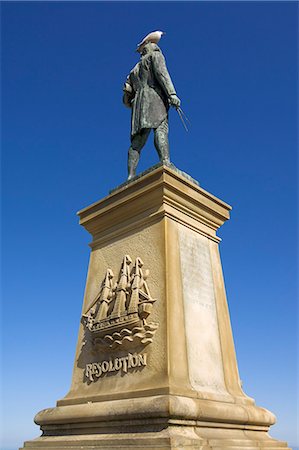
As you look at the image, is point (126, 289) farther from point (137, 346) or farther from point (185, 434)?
point (185, 434)

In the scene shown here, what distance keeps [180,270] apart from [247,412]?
194 centimetres

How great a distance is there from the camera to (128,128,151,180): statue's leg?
7661 mm

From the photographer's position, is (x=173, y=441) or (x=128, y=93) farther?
(x=128, y=93)

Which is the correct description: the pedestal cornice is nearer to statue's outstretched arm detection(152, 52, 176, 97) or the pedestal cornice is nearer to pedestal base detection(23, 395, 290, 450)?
statue's outstretched arm detection(152, 52, 176, 97)

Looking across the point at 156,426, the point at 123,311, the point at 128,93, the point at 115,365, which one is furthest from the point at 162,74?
the point at 156,426

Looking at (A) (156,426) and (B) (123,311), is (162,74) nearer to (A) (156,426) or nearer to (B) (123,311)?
(B) (123,311)

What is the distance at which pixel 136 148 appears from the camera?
780 cm

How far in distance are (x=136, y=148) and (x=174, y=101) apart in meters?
1.01

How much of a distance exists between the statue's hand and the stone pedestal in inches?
58.5

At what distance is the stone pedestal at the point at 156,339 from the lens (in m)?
4.94

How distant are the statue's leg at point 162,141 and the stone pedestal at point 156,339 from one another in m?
0.74

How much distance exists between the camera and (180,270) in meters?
6.01

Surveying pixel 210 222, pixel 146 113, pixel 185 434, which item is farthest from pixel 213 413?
pixel 146 113

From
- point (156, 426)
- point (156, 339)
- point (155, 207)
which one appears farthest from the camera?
point (155, 207)
